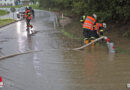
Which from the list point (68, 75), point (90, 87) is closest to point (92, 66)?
point (68, 75)

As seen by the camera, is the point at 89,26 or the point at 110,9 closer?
the point at 89,26

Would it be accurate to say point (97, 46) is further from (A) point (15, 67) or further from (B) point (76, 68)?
(A) point (15, 67)

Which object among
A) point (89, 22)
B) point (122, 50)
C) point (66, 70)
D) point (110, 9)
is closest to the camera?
point (66, 70)

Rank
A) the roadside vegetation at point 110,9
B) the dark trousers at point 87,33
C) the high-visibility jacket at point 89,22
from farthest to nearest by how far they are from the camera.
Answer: the roadside vegetation at point 110,9 < the dark trousers at point 87,33 < the high-visibility jacket at point 89,22

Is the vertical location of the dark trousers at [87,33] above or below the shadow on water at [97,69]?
above

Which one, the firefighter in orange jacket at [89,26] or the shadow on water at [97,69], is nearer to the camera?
the shadow on water at [97,69]

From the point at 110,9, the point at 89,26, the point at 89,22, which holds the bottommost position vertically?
the point at 89,26

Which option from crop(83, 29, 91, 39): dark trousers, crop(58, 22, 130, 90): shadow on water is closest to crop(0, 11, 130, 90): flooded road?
crop(58, 22, 130, 90): shadow on water

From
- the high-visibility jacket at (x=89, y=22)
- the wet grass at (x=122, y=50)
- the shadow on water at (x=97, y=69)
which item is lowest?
the wet grass at (x=122, y=50)

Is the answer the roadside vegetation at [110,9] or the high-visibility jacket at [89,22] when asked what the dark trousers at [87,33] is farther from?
the roadside vegetation at [110,9]

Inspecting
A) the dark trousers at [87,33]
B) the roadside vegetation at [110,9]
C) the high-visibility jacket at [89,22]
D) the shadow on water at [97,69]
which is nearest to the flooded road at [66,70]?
the shadow on water at [97,69]

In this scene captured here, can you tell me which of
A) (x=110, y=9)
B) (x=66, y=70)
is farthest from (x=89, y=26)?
(x=110, y=9)

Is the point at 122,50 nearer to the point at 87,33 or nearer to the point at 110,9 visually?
the point at 87,33

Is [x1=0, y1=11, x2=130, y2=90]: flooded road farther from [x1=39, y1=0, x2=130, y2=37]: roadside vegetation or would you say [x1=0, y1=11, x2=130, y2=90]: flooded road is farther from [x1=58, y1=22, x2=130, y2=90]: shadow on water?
[x1=39, y1=0, x2=130, y2=37]: roadside vegetation
